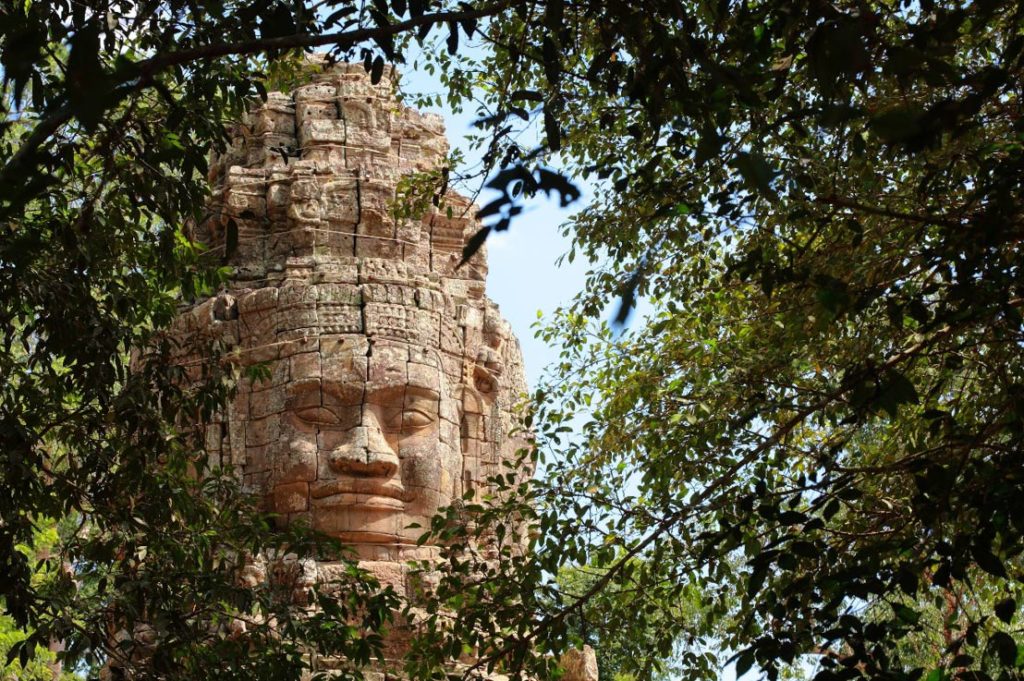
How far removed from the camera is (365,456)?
30.7 feet

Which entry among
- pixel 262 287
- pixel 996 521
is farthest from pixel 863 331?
pixel 262 287

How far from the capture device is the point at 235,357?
9188mm

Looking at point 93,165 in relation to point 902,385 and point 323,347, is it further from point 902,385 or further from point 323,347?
point 902,385

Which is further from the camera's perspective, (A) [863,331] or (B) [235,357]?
(B) [235,357]

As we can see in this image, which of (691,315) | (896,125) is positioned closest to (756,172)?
(896,125)

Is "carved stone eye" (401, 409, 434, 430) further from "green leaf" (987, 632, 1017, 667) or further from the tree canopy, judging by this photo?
"green leaf" (987, 632, 1017, 667)

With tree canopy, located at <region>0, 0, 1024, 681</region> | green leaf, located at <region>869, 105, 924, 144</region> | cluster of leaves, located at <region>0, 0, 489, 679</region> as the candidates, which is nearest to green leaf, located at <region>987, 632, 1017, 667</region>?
tree canopy, located at <region>0, 0, 1024, 681</region>

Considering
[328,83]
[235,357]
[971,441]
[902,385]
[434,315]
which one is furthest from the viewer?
[328,83]

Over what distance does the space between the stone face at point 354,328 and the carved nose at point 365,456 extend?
0.01 meters

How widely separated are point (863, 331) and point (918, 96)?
1296 mm

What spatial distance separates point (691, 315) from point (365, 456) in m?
2.31

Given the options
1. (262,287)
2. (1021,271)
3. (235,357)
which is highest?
(262,287)

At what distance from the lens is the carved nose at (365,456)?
9.34m

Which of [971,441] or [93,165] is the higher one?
→ [93,165]
